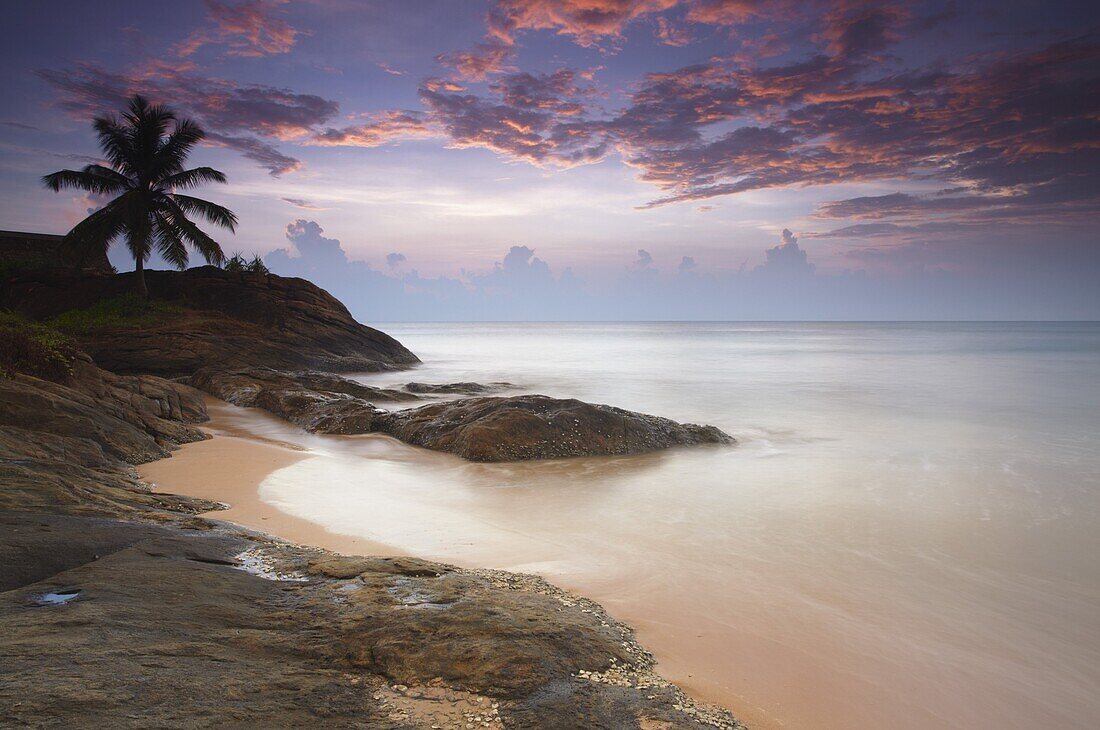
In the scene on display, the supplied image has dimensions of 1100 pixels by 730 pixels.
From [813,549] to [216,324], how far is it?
19646mm

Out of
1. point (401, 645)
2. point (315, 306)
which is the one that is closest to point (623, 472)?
point (401, 645)

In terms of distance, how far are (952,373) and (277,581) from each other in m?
30.9

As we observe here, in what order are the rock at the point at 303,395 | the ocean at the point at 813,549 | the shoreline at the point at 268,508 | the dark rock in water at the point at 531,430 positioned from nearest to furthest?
1. the shoreline at the point at 268,508
2. the ocean at the point at 813,549
3. the dark rock in water at the point at 531,430
4. the rock at the point at 303,395

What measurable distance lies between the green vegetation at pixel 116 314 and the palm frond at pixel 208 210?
3616mm

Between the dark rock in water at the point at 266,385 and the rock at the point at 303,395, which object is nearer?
the rock at the point at 303,395

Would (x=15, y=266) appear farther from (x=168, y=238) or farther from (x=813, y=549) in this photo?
(x=813, y=549)

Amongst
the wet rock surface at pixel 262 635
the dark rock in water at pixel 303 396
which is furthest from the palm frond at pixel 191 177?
the wet rock surface at pixel 262 635

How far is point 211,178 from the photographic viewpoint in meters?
22.4

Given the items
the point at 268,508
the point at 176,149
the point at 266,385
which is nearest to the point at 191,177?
the point at 176,149

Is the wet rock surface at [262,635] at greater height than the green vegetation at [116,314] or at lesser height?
lesser

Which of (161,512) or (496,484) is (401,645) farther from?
(496,484)

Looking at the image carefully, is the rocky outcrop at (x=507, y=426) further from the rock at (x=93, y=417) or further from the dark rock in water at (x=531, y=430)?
the rock at (x=93, y=417)

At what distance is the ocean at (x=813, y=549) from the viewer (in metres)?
3.44

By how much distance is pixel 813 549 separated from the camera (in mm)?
5688
